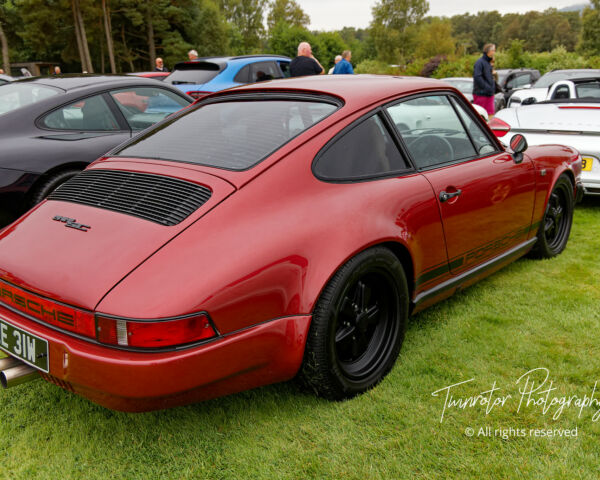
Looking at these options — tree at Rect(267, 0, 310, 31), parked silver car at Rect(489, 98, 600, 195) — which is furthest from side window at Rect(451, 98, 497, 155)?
tree at Rect(267, 0, 310, 31)

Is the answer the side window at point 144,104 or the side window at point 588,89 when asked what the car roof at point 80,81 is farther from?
the side window at point 588,89

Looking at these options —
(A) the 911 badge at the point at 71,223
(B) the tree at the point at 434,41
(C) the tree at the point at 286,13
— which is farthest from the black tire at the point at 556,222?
(C) the tree at the point at 286,13

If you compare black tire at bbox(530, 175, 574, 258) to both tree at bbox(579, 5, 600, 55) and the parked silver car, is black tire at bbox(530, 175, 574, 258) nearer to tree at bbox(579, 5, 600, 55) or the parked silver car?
the parked silver car

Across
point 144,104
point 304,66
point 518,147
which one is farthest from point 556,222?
point 304,66

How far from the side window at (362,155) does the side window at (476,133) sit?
772mm

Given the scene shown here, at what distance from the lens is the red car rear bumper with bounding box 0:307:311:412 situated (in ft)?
5.64

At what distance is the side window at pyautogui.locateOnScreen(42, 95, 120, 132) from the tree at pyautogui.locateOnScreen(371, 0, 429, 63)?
53261 mm

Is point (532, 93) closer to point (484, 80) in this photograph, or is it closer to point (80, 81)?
point (484, 80)

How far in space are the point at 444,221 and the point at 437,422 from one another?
0.99 m

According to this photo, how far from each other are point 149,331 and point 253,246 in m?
0.47

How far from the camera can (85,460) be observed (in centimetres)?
203

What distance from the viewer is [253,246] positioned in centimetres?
190

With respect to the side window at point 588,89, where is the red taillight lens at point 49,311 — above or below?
below

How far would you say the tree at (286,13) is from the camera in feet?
255
